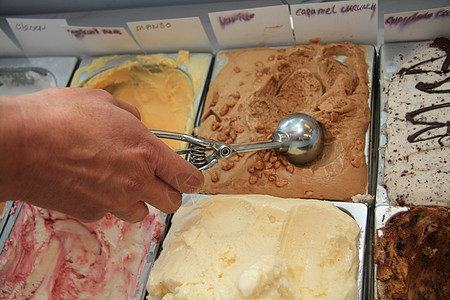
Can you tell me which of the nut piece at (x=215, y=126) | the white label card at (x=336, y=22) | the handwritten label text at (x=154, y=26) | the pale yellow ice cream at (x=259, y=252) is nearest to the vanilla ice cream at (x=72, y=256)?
the pale yellow ice cream at (x=259, y=252)

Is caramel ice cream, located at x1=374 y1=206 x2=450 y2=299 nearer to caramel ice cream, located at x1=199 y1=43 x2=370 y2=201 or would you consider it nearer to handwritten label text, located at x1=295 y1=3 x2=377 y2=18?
caramel ice cream, located at x1=199 y1=43 x2=370 y2=201

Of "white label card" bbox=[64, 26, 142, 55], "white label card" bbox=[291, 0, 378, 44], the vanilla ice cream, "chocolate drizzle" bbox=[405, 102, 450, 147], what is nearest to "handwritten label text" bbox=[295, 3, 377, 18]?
"white label card" bbox=[291, 0, 378, 44]

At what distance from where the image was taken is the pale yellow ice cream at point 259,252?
0.98 meters

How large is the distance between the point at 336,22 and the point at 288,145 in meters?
0.51

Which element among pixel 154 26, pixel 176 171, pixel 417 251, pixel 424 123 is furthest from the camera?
pixel 154 26

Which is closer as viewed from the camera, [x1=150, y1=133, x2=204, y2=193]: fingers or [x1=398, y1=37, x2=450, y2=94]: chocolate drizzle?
[x1=150, y1=133, x2=204, y2=193]: fingers

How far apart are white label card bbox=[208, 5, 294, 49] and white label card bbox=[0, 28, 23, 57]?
37.8 inches

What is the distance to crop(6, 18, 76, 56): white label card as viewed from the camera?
1653 mm

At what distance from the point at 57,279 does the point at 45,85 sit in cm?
93

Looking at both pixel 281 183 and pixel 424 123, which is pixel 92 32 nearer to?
pixel 281 183

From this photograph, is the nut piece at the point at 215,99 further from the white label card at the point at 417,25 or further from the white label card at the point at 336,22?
the white label card at the point at 417,25

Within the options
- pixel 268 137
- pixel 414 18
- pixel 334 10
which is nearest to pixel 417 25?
pixel 414 18

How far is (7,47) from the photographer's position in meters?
1.82

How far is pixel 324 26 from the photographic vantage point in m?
1.45
